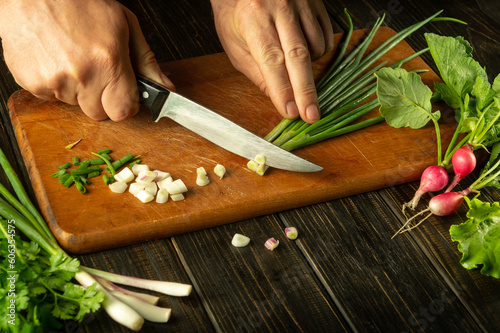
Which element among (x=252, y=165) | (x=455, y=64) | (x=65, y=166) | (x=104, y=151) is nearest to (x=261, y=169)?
(x=252, y=165)

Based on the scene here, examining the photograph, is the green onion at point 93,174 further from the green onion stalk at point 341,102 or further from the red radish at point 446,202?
the red radish at point 446,202

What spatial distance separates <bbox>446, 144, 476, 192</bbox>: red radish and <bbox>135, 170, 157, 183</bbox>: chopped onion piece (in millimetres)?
956

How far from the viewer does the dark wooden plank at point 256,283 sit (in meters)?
1.45

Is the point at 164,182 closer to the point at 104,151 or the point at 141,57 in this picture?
the point at 104,151

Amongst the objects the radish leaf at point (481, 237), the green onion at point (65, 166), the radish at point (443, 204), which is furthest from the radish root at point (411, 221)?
the green onion at point (65, 166)

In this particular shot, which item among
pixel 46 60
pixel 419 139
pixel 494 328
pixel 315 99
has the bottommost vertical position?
pixel 494 328

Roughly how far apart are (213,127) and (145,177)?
0.92 feet

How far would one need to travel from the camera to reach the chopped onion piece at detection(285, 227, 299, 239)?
5.39ft

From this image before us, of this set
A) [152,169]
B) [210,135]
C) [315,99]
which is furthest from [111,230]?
[315,99]

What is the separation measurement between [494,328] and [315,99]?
904 mm

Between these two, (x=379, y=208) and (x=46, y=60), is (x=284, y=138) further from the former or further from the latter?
(x=46, y=60)

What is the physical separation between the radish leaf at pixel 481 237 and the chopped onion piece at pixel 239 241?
0.60 metres

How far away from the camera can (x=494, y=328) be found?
151 cm

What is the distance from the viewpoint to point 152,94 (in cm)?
179
